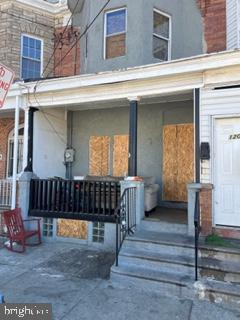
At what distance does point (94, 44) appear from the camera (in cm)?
999

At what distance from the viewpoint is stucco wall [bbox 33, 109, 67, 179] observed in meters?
9.13

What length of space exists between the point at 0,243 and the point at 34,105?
3737 mm

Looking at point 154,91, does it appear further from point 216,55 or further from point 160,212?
point 160,212

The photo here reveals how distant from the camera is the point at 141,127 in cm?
958

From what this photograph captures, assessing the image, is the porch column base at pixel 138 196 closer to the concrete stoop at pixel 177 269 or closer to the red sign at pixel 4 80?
the concrete stoop at pixel 177 269

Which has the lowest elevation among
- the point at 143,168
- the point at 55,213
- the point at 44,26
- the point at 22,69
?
the point at 55,213

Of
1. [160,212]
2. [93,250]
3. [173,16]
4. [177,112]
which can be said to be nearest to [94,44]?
[173,16]

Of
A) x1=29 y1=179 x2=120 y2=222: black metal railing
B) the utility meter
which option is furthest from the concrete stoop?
the utility meter

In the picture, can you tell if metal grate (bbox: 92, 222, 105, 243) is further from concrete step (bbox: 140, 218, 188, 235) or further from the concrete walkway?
concrete step (bbox: 140, 218, 188, 235)

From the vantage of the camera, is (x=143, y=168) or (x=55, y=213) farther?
(x=143, y=168)

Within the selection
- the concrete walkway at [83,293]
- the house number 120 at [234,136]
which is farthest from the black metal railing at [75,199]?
the house number 120 at [234,136]

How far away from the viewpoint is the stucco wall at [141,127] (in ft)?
30.1

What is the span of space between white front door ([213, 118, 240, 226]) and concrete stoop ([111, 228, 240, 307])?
35.5 inches

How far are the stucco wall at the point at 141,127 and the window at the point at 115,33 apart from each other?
5.66ft
